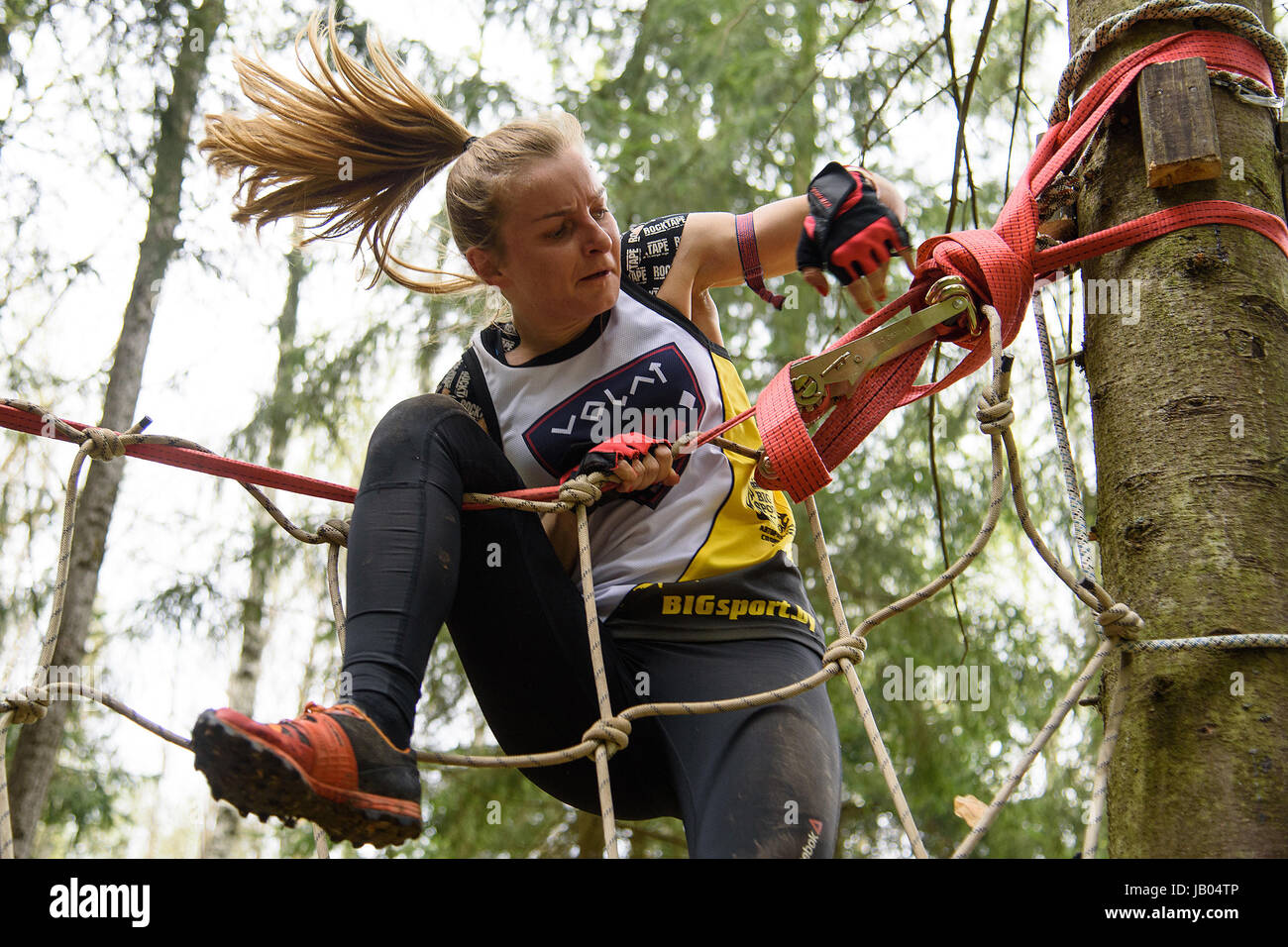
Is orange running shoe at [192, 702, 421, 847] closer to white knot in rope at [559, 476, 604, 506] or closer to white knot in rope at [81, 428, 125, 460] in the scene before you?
white knot in rope at [559, 476, 604, 506]

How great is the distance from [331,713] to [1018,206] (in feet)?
3.46

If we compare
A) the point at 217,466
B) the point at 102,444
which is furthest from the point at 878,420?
the point at 102,444

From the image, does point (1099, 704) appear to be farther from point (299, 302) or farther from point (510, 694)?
point (299, 302)

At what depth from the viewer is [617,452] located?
1486 mm

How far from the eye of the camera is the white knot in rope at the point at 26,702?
1.34 m

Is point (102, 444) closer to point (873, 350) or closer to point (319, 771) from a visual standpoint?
point (319, 771)

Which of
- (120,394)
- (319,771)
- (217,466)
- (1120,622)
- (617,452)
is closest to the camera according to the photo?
(319,771)

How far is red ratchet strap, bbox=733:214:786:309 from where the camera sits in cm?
178

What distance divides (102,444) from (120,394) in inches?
121

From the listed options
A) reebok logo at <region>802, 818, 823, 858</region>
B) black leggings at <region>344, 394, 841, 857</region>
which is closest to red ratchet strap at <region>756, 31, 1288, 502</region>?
black leggings at <region>344, 394, 841, 857</region>

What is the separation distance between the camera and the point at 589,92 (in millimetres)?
5504
